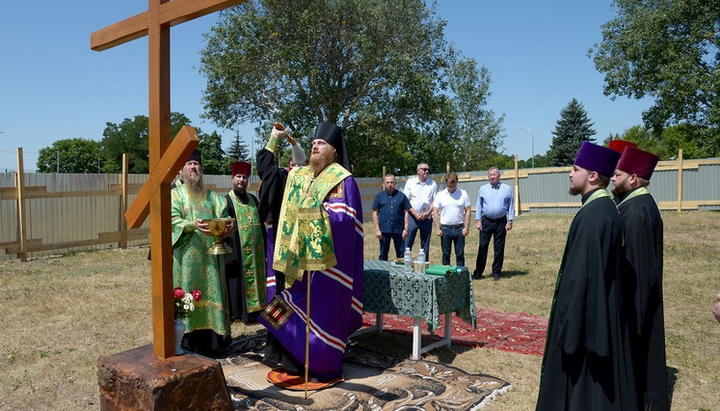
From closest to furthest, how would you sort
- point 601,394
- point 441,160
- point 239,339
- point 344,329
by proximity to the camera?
point 601,394 → point 344,329 → point 239,339 → point 441,160

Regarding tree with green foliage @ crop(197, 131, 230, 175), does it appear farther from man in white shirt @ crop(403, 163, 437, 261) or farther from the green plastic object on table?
the green plastic object on table

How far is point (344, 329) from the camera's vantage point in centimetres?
519

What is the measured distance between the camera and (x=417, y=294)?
18.8 feet

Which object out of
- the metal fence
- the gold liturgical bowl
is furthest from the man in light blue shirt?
the metal fence

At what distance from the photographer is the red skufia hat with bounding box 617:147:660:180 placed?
468cm

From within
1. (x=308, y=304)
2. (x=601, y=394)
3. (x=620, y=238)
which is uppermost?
(x=620, y=238)

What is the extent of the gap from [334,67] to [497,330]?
19198mm

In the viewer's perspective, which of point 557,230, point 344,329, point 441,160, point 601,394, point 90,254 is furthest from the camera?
point 441,160

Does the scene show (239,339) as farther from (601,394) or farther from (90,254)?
(90,254)

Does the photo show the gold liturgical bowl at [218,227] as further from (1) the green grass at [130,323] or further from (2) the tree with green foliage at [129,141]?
(2) the tree with green foliage at [129,141]

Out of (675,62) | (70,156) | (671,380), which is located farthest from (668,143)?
(70,156)

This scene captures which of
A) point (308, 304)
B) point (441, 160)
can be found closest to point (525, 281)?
point (308, 304)

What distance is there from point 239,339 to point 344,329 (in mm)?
1936

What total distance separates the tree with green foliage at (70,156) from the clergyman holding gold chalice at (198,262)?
74.7 metres
